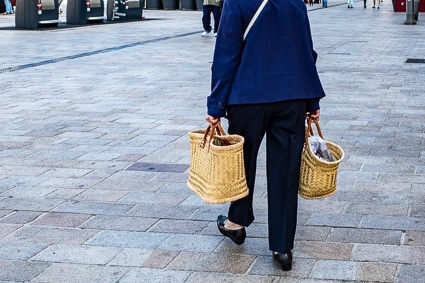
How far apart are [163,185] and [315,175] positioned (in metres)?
1.96

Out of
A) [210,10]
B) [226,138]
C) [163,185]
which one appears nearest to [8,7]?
[210,10]

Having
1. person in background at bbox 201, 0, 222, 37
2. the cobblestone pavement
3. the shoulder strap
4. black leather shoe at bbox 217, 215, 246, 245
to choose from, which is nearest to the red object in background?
person in background at bbox 201, 0, 222, 37

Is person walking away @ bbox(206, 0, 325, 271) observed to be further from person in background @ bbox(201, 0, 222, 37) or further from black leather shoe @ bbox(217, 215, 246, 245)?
person in background @ bbox(201, 0, 222, 37)

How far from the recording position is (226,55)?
407cm

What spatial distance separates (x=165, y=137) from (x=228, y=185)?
3666 millimetres

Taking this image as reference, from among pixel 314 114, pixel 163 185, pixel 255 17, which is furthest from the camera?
pixel 163 185

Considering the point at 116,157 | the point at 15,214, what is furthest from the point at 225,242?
the point at 116,157

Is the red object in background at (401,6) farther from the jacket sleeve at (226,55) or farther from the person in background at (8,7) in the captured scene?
the jacket sleeve at (226,55)

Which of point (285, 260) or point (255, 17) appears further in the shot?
point (285, 260)

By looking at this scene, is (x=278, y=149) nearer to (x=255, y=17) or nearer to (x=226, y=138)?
(x=226, y=138)

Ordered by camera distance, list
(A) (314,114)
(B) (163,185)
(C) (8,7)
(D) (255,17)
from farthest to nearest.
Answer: (C) (8,7) → (B) (163,185) → (A) (314,114) → (D) (255,17)

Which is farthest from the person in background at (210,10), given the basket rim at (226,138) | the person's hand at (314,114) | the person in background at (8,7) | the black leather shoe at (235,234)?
the basket rim at (226,138)

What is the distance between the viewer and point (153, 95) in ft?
33.8

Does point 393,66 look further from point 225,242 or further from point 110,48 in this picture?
point 225,242
